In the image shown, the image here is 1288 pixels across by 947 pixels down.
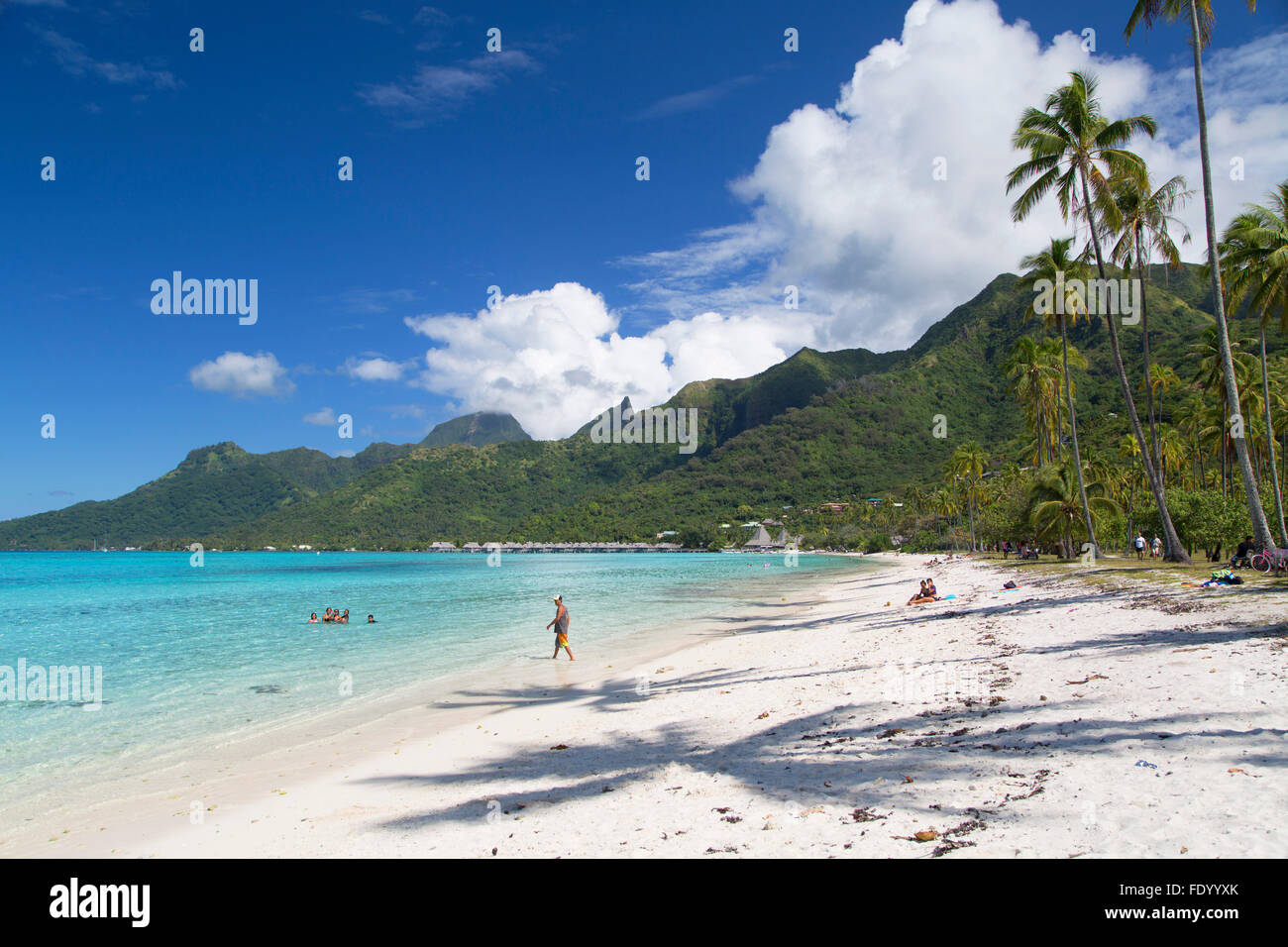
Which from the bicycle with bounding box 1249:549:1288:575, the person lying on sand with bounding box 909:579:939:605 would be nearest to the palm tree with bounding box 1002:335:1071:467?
the person lying on sand with bounding box 909:579:939:605

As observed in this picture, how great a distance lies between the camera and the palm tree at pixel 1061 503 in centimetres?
3634

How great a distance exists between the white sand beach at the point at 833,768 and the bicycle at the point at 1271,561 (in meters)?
3.48

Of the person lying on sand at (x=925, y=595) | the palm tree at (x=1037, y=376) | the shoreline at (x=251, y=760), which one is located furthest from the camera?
the palm tree at (x=1037, y=376)

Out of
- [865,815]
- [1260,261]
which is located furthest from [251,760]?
[1260,261]

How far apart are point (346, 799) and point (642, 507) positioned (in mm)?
184694

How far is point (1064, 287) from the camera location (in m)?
29.9

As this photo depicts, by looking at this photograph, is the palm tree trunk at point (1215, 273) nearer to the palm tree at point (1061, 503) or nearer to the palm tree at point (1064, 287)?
the palm tree at point (1064, 287)

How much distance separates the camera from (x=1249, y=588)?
13.7 metres

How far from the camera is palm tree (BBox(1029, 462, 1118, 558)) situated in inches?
1431

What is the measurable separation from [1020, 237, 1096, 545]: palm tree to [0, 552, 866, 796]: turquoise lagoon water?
54.3ft

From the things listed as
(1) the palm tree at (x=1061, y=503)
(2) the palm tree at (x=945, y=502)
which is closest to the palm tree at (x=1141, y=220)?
(1) the palm tree at (x=1061, y=503)

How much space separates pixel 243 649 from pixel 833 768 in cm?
2161

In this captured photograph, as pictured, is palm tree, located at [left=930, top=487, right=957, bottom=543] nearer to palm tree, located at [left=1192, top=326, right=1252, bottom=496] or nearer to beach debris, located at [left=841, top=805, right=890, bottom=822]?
palm tree, located at [left=1192, top=326, right=1252, bottom=496]
